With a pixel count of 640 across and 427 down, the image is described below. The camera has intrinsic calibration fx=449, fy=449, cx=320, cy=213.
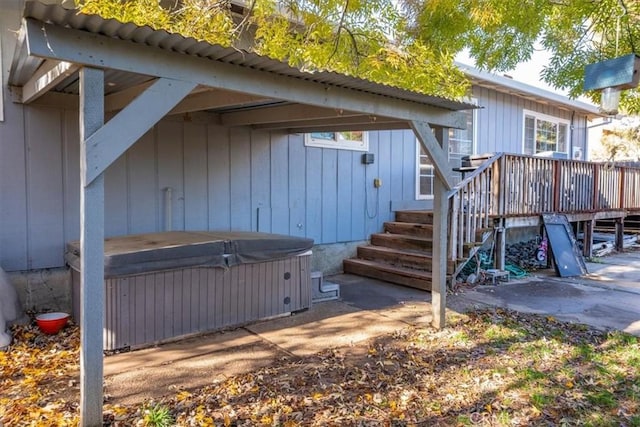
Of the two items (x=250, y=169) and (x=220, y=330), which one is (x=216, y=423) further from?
(x=250, y=169)

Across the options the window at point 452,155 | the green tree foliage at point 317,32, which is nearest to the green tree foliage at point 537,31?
the green tree foliage at point 317,32

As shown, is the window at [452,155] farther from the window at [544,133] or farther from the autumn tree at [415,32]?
the window at [544,133]

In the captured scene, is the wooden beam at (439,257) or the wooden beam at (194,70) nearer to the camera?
the wooden beam at (194,70)

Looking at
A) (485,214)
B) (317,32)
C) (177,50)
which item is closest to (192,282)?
(177,50)

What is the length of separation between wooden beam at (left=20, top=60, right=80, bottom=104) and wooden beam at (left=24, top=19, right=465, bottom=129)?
0.16 meters

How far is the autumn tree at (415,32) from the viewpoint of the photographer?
5.17 meters

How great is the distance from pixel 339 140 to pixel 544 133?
22.8ft

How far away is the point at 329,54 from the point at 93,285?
443cm

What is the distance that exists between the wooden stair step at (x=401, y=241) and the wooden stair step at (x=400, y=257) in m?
0.10

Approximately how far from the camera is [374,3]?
6410 mm

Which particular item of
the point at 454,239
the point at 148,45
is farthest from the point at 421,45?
the point at 148,45

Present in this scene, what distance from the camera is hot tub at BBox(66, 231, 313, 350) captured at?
3.84 metres

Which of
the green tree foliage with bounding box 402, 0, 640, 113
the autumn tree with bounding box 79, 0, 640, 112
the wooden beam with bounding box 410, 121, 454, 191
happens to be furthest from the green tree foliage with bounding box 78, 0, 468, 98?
the wooden beam with bounding box 410, 121, 454, 191

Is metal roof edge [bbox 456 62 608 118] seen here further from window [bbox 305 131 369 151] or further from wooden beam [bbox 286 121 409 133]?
wooden beam [bbox 286 121 409 133]
